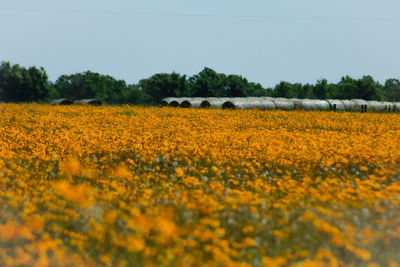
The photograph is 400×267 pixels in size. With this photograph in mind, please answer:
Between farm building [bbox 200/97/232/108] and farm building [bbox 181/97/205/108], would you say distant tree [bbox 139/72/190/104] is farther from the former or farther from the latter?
farm building [bbox 200/97/232/108]

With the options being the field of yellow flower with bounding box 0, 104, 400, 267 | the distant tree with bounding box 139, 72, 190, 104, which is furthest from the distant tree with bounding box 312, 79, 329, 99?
the field of yellow flower with bounding box 0, 104, 400, 267

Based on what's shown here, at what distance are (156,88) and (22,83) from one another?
94.9ft

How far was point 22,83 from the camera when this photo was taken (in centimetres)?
9288

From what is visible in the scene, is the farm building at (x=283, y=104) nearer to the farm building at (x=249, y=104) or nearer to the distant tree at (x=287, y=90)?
the farm building at (x=249, y=104)

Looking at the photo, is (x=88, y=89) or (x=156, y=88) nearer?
(x=156, y=88)

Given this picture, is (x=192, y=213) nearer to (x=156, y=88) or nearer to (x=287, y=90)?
(x=156, y=88)

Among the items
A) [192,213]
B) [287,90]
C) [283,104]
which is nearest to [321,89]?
[287,90]

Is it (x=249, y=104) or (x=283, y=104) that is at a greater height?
(x=249, y=104)

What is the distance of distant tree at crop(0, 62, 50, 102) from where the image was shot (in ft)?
302

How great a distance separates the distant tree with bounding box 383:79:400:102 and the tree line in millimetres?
227

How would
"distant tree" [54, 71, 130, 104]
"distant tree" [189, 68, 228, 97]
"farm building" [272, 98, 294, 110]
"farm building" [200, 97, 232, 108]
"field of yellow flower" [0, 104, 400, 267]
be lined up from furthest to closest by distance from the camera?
"distant tree" [54, 71, 130, 104], "distant tree" [189, 68, 228, 97], "farm building" [272, 98, 294, 110], "farm building" [200, 97, 232, 108], "field of yellow flower" [0, 104, 400, 267]

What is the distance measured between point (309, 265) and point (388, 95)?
115 meters

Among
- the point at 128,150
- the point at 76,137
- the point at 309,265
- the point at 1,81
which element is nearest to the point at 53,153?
the point at 128,150

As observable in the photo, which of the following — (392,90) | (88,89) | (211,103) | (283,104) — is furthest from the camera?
(392,90)
